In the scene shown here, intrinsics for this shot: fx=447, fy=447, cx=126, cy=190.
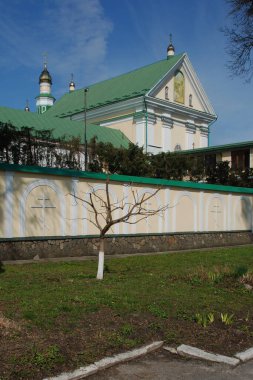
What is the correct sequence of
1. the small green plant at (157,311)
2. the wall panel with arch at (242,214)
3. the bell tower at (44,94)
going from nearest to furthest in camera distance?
1. the small green plant at (157,311)
2. the wall panel with arch at (242,214)
3. the bell tower at (44,94)

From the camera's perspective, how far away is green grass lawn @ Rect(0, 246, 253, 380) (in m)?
4.83

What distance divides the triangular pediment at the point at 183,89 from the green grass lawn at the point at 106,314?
31.2 metres

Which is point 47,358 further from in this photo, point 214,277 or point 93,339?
point 214,277

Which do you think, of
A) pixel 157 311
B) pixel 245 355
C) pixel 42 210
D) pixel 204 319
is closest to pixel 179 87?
pixel 42 210

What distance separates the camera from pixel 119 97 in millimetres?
40500

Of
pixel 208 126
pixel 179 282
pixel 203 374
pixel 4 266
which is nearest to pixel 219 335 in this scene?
pixel 203 374

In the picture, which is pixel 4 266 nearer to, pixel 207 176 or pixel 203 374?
pixel 203 374

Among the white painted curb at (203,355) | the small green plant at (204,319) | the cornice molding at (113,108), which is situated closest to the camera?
the white painted curb at (203,355)

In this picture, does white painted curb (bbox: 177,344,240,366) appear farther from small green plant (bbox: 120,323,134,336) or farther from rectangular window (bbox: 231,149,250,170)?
rectangular window (bbox: 231,149,250,170)

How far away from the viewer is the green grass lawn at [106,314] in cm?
483

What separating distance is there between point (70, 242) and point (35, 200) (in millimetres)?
1884

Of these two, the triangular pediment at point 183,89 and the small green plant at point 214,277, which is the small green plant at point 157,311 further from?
the triangular pediment at point 183,89

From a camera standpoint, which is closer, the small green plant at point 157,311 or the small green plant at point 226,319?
the small green plant at point 226,319

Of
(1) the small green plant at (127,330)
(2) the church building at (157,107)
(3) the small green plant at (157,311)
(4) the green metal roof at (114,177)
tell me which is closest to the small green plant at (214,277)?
(3) the small green plant at (157,311)
